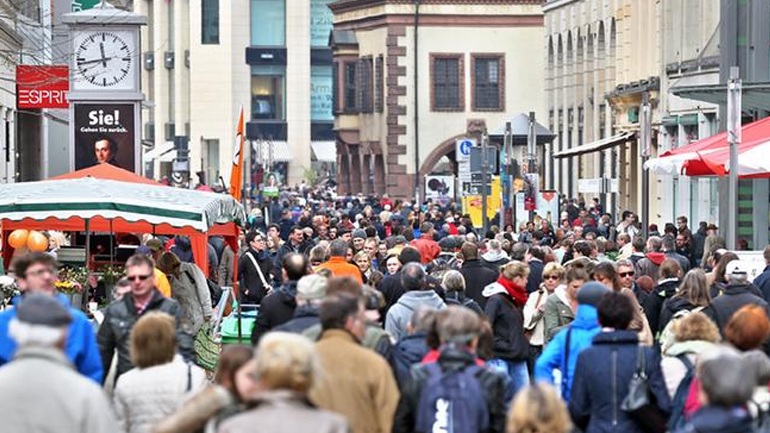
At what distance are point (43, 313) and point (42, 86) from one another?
88.6ft

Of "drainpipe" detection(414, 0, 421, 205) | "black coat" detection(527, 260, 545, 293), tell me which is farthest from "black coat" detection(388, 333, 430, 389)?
"drainpipe" detection(414, 0, 421, 205)

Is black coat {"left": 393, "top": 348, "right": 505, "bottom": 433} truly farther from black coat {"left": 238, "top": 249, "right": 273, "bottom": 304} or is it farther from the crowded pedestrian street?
black coat {"left": 238, "top": 249, "right": 273, "bottom": 304}

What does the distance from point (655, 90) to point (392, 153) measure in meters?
39.2

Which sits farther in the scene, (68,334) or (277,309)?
(277,309)

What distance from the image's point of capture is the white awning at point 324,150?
114312mm

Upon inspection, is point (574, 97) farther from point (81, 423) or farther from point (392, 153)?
point (81, 423)

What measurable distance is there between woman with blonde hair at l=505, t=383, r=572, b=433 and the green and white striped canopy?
12012mm

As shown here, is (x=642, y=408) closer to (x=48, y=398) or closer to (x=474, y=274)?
(x=48, y=398)

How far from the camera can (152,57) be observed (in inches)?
4584

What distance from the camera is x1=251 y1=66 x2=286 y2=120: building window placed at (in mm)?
111438

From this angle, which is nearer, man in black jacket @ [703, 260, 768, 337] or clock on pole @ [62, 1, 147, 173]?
man in black jacket @ [703, 260, 768, 337]

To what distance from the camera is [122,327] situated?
13.5 metres

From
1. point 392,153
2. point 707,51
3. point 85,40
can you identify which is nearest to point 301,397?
point 85,40

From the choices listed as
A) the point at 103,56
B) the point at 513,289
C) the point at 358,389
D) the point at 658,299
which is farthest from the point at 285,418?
the point at 103,56
